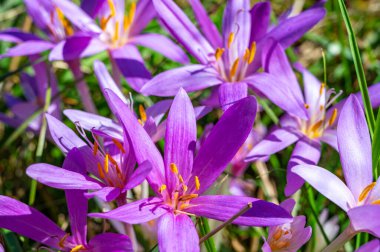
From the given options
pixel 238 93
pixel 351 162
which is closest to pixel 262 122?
pixel 238 93

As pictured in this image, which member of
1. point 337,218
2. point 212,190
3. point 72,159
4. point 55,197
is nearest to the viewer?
point 72,159

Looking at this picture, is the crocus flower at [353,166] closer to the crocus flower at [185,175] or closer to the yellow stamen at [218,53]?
the crocus flower at [185,175]

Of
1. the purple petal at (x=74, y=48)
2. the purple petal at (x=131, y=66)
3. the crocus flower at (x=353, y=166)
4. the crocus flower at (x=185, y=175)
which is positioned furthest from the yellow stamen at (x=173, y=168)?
the purple petal at (x=74, y=48)

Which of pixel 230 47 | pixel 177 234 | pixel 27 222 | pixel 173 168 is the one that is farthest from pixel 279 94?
pixel 27 222

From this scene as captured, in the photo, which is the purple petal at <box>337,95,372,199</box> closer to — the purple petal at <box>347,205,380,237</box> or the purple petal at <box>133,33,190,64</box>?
the purple petal at <box>347,205,380,237</box>

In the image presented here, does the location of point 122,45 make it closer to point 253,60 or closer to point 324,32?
point 253,60
